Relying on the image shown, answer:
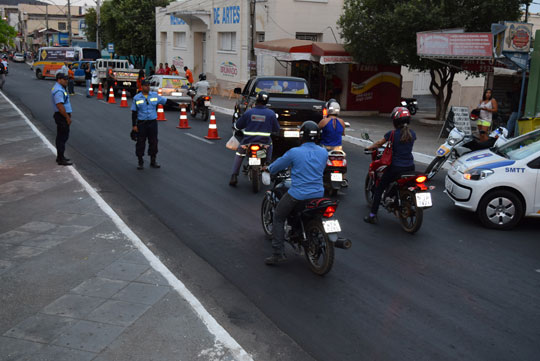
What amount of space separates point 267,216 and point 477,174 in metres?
3.43

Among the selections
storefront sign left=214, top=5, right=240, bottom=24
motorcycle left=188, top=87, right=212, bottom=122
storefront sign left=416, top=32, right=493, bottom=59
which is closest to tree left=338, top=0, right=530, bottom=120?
storefront sign left=416, top=32, right=493, bottom=59

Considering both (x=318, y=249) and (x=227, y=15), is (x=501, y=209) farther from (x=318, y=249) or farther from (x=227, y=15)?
(x=227, y=15)

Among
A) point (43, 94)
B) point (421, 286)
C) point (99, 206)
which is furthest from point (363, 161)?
point (43, 94)

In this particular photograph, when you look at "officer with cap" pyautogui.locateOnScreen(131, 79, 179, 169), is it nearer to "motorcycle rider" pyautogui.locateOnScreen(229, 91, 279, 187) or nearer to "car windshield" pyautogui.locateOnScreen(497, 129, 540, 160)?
"motorcycle rider" pyautogui.locateOnScreen(229, 91, 279, 187)

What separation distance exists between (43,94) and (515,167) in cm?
2824

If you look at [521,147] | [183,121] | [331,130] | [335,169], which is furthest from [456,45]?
[183,121]

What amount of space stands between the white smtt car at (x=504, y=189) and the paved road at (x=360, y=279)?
28 cm

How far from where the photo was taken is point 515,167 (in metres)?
8.53

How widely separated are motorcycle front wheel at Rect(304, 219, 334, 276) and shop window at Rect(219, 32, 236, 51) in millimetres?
29059

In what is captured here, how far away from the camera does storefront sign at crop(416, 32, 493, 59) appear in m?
15.4

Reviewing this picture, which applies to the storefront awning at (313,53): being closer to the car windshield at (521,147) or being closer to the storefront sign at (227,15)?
the storefront sign at (227,15)

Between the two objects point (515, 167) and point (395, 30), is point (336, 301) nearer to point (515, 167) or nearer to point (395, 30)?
point (515, 167)

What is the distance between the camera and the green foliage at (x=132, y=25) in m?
48.6

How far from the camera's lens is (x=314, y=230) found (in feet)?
21.3
